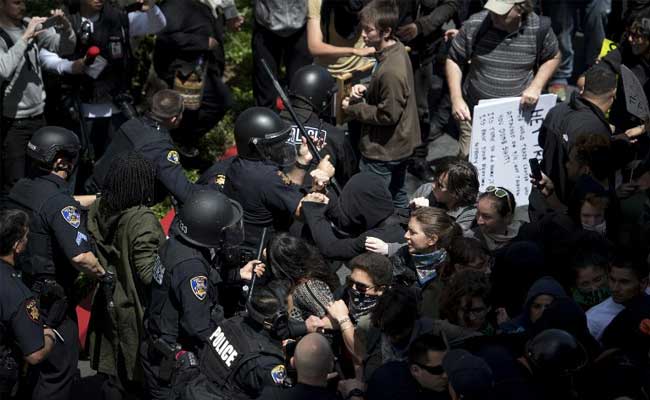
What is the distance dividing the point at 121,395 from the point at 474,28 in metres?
3.78

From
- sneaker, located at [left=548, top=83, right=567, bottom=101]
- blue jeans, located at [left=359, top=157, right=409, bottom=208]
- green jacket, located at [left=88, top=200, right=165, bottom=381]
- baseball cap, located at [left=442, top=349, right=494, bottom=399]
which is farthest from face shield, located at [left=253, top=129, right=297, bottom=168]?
sneaker, located at [left=548, top=83, right=567, bottom=101]

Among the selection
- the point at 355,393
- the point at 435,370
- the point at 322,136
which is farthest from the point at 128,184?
the point at 435,370

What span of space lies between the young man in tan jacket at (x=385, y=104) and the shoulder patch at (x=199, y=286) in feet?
7.87

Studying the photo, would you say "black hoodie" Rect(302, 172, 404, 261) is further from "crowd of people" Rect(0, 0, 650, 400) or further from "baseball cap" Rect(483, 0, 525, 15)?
"baseball cap" Rect(483, 0, 525, 15)

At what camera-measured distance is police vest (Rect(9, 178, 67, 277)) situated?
235 inches

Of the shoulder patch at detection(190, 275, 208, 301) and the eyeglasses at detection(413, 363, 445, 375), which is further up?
the eyeglasses at detection(413, 363, 445, 375)

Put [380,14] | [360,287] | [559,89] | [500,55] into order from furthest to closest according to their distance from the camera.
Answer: [559,89] < [500,55] < [380,14] < [360,287]

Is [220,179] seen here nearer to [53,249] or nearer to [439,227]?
[53,249]

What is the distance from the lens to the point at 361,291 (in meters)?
5.31

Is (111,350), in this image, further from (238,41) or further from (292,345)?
(238,41)

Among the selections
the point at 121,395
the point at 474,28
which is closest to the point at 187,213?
the point at 121,395

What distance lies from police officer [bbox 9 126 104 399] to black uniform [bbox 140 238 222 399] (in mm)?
613

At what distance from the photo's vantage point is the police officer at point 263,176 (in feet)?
20.5

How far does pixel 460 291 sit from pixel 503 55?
3.05 meters
